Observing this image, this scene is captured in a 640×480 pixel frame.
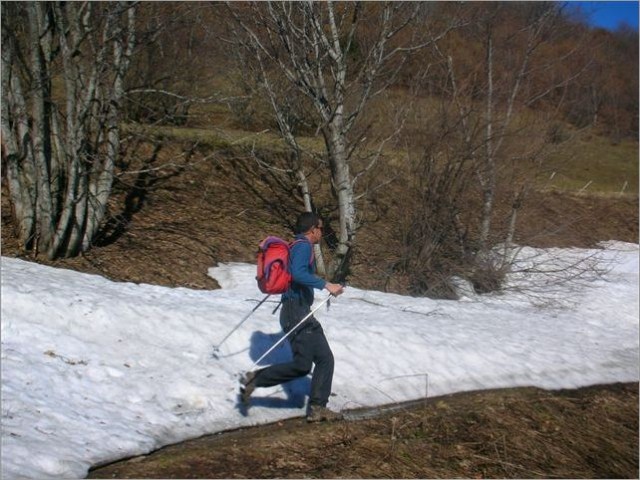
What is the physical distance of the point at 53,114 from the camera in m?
11.5

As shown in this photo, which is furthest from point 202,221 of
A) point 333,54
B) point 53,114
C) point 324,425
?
point 324,425

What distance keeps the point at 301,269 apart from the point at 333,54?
6.04 meters

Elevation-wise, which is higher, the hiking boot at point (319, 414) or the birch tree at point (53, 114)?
the birch tree at point (53, 114)

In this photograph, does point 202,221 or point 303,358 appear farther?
point 202,221

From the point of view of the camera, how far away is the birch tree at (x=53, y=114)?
1080cm

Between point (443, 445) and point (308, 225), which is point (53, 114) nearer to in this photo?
point (308, 225)

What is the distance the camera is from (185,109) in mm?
19141

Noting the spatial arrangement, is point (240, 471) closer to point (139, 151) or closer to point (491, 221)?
point (491, 221)

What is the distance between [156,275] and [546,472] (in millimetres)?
5788

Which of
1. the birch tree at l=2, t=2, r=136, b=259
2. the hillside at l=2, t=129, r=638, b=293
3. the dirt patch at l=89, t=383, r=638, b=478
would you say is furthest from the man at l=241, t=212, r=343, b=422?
the birch tree at l=2, t=2, r=136, b=259

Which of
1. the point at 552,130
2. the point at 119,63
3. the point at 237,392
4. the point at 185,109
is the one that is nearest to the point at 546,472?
the point at 237,392

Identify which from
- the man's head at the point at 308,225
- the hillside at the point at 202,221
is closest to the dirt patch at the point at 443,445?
the man's head at the point at 308,225

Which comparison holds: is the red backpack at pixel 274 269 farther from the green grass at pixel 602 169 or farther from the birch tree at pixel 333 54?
the green grass at pixel 602 169

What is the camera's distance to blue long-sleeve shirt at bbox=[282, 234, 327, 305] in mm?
6988
